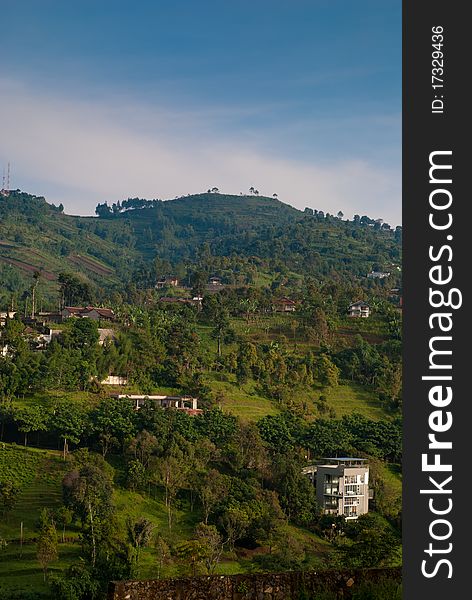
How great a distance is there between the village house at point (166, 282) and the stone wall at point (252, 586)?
332 ft

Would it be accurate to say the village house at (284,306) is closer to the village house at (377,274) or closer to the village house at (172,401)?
the village house at (172,401)

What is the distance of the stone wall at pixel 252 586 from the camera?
7.47m

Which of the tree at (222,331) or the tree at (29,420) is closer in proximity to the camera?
the tree at (29,420)

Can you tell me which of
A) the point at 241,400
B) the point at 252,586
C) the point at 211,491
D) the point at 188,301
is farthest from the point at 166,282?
the point at 252,586

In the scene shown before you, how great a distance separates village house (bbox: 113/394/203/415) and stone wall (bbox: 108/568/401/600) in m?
44.6

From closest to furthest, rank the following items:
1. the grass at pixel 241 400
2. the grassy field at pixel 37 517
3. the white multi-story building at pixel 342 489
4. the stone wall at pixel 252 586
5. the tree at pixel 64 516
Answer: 1. the stone wall at pixel 252 586
2. the grassy field at pixel 37 517
3. the tree at pixel 64 516
4. the white multi-story building at pixel 342 489
5. the grass at pixel 241 400

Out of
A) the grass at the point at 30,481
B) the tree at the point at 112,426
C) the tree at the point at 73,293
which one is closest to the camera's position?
the grass at the point at 30,481

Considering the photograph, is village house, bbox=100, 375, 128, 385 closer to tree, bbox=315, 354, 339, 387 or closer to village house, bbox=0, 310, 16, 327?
village house, bbox=0, 310, 16, 327

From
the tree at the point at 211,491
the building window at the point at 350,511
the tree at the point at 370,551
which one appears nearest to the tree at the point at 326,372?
the building window at the point at 350,511

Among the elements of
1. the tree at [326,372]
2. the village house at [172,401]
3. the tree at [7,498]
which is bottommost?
the tree at [7,498]

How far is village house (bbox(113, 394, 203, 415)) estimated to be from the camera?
53.0m

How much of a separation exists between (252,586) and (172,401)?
4728cm

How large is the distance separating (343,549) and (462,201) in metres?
31.1

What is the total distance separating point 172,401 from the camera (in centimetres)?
5484
